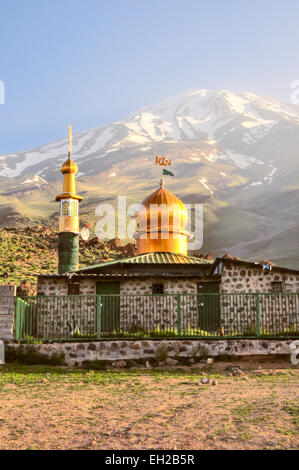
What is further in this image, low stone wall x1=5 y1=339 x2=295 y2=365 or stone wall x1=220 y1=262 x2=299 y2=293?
stone wall x1=220 y1=262 x2=299 y2=293

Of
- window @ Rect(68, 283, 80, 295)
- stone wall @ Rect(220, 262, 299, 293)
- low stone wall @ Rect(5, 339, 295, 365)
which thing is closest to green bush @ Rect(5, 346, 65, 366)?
low stone wall @ Rect(5, 339, 295, 365)

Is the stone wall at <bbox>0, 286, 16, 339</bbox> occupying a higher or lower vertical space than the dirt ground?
higher

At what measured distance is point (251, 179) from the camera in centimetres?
15062

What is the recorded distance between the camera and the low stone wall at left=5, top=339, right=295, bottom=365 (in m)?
14.5

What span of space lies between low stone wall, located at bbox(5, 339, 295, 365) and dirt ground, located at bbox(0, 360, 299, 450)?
33.6 inches

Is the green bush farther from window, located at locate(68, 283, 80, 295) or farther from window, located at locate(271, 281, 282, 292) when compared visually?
window, located at locate(271, 281, 282, 292)

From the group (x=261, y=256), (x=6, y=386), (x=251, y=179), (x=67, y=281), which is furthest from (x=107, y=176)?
(x=6, y=386)

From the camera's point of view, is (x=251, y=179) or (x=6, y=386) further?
(x=251, y=179)

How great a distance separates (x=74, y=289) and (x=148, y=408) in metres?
12.6
